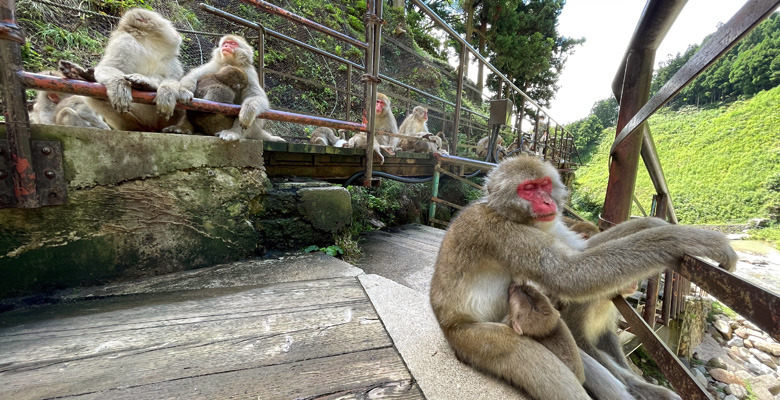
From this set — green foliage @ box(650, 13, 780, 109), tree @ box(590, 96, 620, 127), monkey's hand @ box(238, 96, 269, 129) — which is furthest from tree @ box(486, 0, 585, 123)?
tree @ box(590, 96, 620, 127)

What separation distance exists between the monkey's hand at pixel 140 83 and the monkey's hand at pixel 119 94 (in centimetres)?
6

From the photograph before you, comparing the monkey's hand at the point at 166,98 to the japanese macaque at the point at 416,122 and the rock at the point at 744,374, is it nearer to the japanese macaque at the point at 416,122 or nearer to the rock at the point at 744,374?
the japanese macaque at the point at 416,122

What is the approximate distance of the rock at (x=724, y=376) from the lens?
432cm

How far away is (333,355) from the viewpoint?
1.38 metres

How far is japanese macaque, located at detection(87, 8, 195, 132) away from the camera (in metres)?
2.02

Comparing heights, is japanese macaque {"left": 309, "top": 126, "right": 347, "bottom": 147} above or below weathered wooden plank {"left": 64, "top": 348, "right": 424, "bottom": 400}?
above

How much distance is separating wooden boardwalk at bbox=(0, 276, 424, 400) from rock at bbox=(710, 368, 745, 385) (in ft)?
19.6

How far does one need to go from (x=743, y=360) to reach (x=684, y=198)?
17.0m

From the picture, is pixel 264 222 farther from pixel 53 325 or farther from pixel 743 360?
pixel 743 360

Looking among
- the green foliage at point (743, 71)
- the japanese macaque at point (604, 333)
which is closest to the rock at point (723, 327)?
the japanese macaque at point (604, 333)

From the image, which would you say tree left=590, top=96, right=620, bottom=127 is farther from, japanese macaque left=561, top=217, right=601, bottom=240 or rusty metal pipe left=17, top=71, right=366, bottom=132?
rusty metal pipe left=17, top=71, right=366, bottom=132

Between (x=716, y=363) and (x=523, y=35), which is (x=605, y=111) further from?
(x=716, y=363)

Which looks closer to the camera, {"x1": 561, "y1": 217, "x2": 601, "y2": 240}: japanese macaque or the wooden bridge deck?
{"x1": 561, "y1": 217, "x2": 601, "y2": 240}: japanese macaque

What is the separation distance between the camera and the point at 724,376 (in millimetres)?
4410
